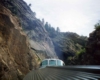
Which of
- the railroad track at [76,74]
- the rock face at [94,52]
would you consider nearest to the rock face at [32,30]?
the rock face at [94,52]

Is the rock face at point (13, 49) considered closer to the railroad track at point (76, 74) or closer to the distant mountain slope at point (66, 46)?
the railroad track at point (76, 74)

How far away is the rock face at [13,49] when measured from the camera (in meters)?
17.4

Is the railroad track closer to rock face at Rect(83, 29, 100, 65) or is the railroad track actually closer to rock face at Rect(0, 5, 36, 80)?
rock face at Rect(0, 5, 36, 80)

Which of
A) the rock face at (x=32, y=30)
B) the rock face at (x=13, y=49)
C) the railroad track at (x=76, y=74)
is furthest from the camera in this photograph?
the rock face at (x=32, y=30)

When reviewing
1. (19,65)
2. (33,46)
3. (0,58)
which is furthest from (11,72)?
(33,46)

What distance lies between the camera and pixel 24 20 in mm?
53531

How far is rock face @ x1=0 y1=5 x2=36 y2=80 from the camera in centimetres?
1739

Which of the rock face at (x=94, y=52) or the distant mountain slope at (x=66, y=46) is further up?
the distant mountain slope at (x=66, y=46)

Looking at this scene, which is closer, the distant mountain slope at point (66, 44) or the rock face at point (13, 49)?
the rock face at point (13, 49)

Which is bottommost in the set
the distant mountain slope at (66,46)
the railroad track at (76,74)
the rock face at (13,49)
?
the railroad track at (76,74)

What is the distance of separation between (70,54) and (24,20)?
2275 centimetres

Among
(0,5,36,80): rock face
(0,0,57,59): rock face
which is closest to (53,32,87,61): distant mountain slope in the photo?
(0,0,57,59): rock face

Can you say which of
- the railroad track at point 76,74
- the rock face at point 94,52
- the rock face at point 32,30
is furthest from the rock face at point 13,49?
the rock face at point 32,30

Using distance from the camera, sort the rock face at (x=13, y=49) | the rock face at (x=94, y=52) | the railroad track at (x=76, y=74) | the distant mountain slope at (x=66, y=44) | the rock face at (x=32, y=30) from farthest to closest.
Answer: the distant mountain slope at (x=66, y=44), the rock face at (x=32, y=30), the rock face at (x=94, y=52), the rock face at (x=13, y=49), the railroad track at (x=76, y=74)
